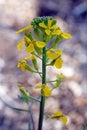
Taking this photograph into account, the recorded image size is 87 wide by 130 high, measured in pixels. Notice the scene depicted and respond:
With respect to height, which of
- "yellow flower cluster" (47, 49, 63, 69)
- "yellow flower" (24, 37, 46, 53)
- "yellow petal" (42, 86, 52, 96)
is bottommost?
"yellow petal" (42, 86, 52, 96)

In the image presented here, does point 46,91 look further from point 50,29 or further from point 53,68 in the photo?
point 53,68

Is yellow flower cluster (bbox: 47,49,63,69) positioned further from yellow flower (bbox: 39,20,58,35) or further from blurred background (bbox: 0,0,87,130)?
blurred background (bbox: 0,0,87,130)

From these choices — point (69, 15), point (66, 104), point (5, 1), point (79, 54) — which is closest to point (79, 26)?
point (69, 15)

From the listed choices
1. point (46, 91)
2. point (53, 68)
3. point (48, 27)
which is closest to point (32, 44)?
point (48, 27)

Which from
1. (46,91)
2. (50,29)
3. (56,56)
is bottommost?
(46,91)

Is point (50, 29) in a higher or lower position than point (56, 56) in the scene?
higher

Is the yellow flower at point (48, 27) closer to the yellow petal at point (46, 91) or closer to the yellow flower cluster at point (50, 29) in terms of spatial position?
the yellow flower cluster at point (50, 29)

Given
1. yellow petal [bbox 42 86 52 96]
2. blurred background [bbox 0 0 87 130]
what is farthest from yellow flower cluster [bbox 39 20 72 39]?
blurred background [bbox 0 0 87 130]

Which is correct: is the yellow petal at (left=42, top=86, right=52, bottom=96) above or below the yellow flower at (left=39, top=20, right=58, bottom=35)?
below

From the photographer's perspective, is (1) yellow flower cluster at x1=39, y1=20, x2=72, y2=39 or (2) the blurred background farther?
(2) the blurred background

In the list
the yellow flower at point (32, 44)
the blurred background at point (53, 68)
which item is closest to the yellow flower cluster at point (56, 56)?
the yellow flower at point (32, 44)

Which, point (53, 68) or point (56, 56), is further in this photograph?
point (53, 68)
